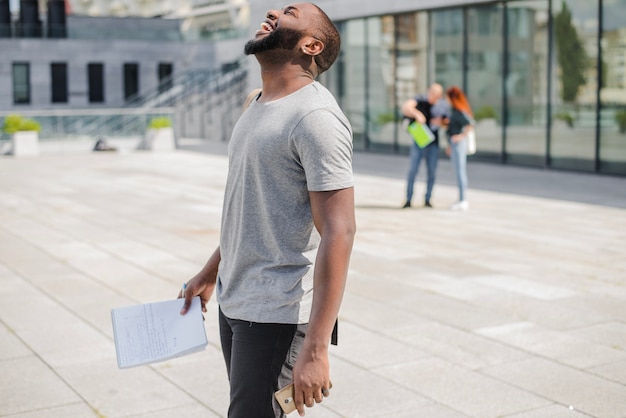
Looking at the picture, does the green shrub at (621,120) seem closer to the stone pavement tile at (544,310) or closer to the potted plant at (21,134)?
the stone pavement tile at (544,310)

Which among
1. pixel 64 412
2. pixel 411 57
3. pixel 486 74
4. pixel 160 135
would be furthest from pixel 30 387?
pixel 160 135

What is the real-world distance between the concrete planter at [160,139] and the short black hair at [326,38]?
78.2 feet

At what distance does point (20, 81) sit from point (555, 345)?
4319 centimetres

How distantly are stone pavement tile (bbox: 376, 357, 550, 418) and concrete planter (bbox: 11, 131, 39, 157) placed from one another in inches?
839

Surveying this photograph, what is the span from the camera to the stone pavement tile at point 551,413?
4.54 meters

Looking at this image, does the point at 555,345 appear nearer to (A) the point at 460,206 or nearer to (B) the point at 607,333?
(B) the point at 607,333

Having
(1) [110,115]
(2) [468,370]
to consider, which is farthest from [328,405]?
(1) [110,115]

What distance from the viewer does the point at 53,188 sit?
16266 millimetres

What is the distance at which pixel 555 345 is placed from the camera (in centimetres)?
584

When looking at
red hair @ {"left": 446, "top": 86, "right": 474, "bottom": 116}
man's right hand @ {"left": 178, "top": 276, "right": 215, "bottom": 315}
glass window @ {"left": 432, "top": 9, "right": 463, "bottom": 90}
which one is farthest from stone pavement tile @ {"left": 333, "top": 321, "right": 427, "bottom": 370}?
glass window @ {"left": 432, "top": 9, "right": 463, "bottom": 90}

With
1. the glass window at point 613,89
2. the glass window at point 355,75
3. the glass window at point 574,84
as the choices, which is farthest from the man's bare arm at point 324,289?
the glass window at point 355,75

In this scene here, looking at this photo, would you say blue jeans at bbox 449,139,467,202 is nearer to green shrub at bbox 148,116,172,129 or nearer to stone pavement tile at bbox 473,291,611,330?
stone pavement tile at bbox 473,291,611,330

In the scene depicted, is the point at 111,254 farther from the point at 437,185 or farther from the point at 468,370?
the point at 437,185

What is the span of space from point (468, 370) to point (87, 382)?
228 cm
